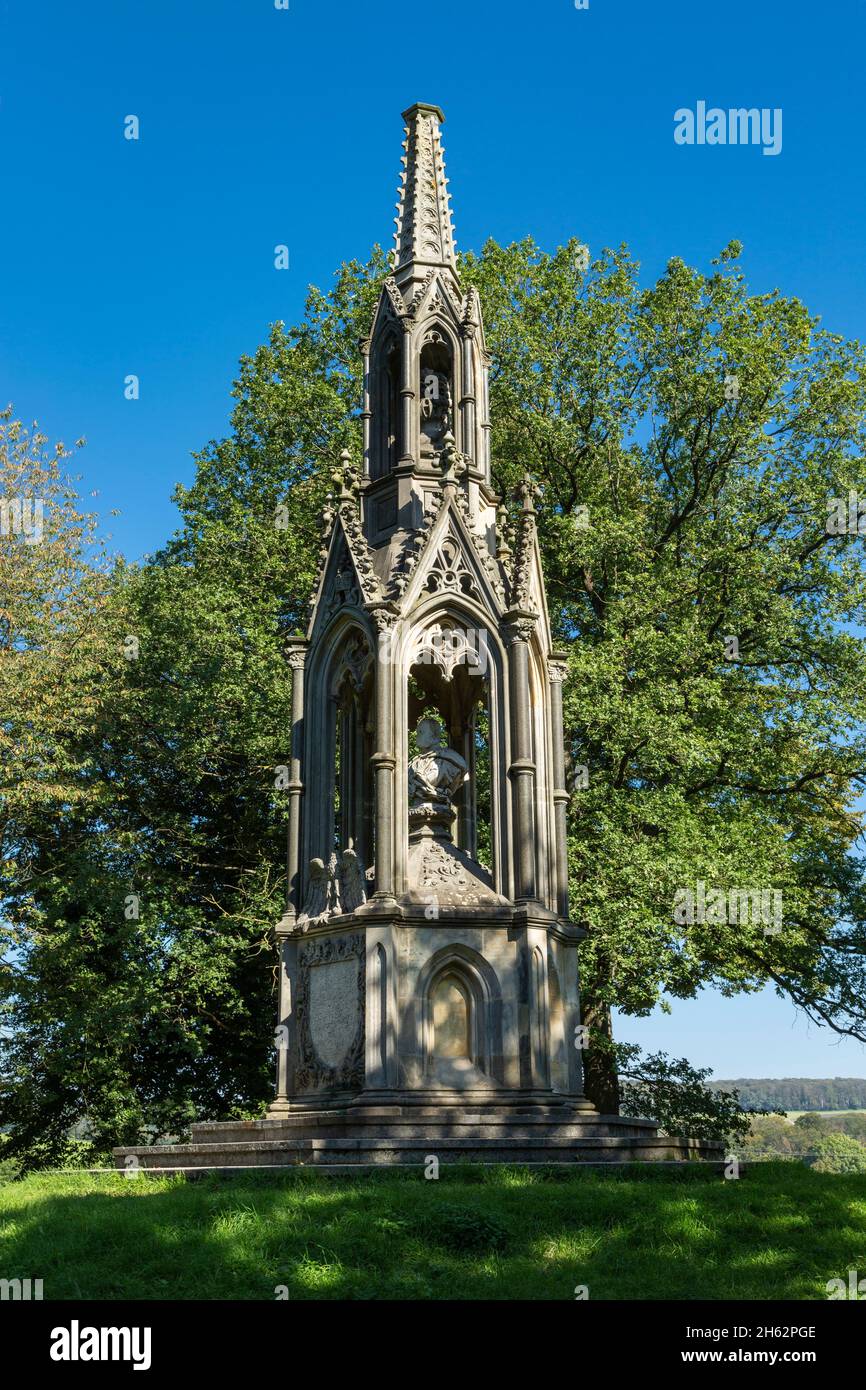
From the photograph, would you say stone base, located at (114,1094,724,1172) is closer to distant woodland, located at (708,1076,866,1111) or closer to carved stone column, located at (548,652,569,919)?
carved stone column, located at (548,652,569,919)

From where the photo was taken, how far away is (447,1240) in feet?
26.3

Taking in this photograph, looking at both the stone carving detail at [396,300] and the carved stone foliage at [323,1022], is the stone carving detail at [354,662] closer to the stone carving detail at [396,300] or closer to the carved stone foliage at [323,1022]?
the carved stone foliage at [323,1022]

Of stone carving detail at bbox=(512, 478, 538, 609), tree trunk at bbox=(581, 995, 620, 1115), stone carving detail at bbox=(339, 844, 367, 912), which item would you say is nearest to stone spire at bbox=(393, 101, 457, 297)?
stone carving detail at bbox=(512, 478, 538, 609)

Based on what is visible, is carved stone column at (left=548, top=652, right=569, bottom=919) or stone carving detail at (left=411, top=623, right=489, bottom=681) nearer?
stone carving detail at (left=411, top=623, right=489, bottom=681)

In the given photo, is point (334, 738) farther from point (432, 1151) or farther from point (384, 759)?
point (432, 1151)

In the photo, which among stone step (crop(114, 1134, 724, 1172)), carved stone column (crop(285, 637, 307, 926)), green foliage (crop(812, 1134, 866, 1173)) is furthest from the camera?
green foliage (crop(812, 1134, 866, 1173))

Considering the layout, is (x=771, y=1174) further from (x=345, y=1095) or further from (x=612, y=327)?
(x=612, y=327)

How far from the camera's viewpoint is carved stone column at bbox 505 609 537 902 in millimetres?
12984

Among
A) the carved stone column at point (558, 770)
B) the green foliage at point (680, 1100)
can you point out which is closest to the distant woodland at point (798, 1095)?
the green foliage at point (680, 1100)

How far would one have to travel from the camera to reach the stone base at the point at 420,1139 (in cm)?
1066

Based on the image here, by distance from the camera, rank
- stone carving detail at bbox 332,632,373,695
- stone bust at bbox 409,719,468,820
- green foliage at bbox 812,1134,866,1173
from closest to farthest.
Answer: stone bust at bbox 409,719,468,820 < stone carving detail at bbox 332,632,373,695 < green foliage at bbox 812,1134,866,1173

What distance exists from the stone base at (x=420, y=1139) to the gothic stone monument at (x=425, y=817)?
2 cm

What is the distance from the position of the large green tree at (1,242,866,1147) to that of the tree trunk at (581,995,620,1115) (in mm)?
56

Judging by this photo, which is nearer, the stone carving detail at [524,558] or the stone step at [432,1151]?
the stone step at [432,1151]
